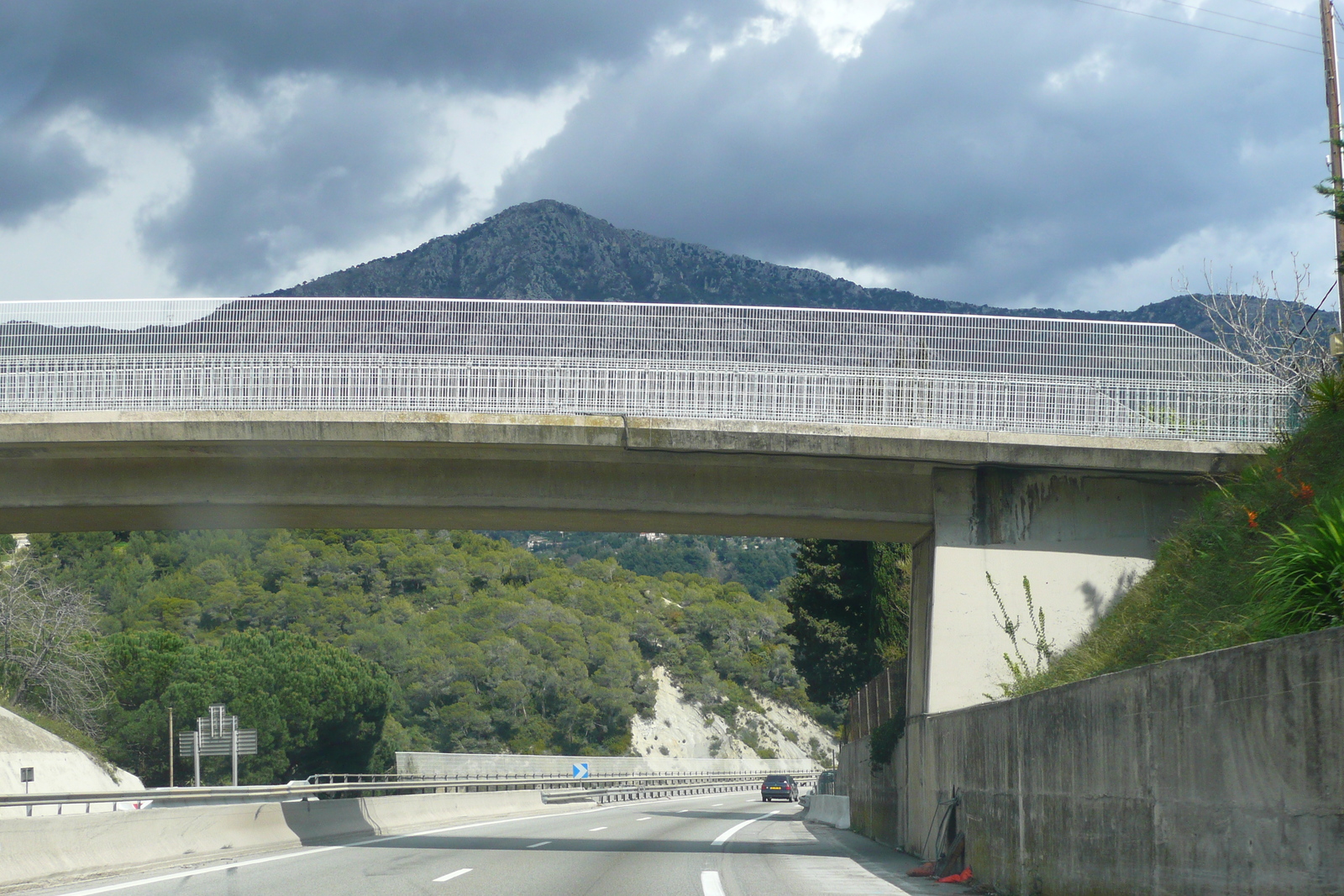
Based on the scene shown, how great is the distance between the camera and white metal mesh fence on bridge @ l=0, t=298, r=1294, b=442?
19688mm

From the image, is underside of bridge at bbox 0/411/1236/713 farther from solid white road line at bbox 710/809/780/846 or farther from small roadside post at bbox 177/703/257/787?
small roadside post at bbox 177/703/257/787

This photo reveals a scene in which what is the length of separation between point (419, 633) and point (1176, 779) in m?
112

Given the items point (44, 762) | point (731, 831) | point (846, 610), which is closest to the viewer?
point (731, 831)

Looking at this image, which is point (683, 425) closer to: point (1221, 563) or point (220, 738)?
point (1221, 563)

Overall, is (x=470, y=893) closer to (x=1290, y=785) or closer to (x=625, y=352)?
(x=1290, y=785)

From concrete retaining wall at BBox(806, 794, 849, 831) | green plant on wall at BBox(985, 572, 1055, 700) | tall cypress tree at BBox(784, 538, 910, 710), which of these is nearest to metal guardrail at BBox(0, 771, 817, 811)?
concrete retaining wall at BBox(806, 794, 849, 831)

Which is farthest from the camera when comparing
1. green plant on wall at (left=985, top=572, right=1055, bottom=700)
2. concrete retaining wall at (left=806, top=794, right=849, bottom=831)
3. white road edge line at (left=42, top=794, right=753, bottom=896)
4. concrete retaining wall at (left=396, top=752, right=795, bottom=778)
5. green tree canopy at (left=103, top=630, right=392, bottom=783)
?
green tree canopy at (left=103, top=630, right=392, bottom=783)

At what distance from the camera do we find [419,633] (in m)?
116

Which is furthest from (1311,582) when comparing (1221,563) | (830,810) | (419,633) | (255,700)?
(419,633)

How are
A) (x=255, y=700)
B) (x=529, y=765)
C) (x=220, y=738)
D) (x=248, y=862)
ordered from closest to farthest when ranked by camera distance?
(x=248, y=862), (x=220, y=738), (x=529, y=765), (x=255, y=700)

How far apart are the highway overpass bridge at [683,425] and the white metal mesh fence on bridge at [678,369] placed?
0.04 metres

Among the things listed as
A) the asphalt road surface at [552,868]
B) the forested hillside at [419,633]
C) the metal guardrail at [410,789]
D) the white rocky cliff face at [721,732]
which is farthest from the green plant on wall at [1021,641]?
the white rocky cliff face at [721,732]

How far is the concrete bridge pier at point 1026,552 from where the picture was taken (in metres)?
19.3

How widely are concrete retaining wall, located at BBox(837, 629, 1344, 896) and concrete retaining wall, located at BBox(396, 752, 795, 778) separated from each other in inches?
1359
